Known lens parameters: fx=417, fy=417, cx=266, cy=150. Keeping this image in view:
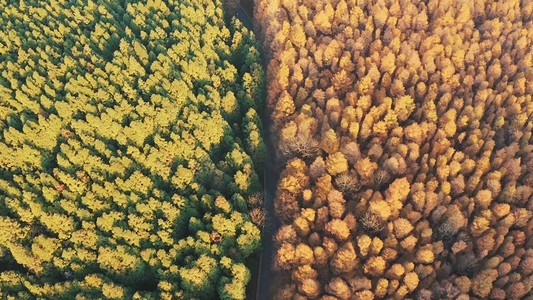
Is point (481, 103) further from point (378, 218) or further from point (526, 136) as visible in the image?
point (378, 218)

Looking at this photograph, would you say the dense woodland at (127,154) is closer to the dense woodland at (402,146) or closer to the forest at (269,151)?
the forest at (269,151)

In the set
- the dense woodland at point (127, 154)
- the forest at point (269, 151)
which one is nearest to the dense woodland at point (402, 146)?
the forest at point (269, 151)

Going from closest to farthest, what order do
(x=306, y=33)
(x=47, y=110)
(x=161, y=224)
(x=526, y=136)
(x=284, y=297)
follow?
(x=284, y=297), (x=161, y=224), (x=526, y=136), (x=47, y=110), (x=306, y=33)

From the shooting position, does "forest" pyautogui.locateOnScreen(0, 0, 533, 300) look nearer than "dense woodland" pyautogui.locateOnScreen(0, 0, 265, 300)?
Yes

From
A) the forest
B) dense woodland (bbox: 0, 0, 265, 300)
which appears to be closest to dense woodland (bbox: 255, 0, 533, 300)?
the forest

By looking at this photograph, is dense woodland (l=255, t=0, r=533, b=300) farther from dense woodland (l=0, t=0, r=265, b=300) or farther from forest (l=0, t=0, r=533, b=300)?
dense woodland (l=0, t=0, r=265, b=300)

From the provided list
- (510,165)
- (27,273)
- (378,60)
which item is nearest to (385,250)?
(510,165)
